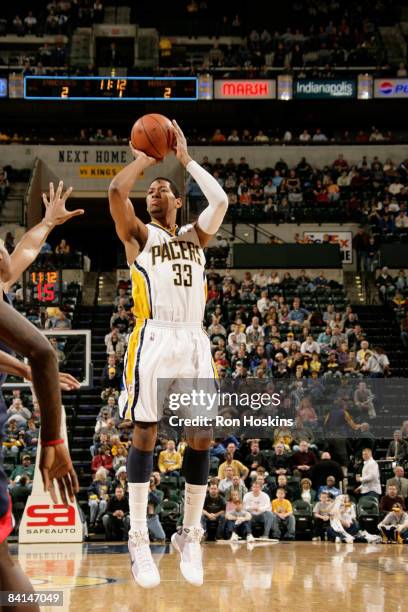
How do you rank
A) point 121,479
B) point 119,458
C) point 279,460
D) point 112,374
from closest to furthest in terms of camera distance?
1. point 121,479
2. point 119,458
3. point 279,460
4. point 112,374

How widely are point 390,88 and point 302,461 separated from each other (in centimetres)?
2081

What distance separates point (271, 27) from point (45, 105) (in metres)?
11.0

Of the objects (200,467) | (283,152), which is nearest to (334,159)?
(283,152)

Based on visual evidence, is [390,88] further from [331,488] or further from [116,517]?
[116,517]

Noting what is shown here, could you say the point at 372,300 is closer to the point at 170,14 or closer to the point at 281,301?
the point at 281,301

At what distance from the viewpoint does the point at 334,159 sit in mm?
34406

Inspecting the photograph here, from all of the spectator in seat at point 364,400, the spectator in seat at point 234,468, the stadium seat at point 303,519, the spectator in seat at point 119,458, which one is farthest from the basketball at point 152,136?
the spectator in seat at point 364,400

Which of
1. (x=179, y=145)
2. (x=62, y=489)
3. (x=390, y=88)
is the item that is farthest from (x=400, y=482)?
(x=390, y=88)

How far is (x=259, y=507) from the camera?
53.7 ft

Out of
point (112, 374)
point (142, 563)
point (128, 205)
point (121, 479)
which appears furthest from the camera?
point (112, 374)

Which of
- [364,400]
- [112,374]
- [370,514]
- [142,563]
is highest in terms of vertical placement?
[142,563]

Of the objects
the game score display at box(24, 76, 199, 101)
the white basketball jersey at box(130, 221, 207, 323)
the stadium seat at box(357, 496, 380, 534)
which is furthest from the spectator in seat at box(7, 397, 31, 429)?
the game score display at box(24, 76, 199, 101)

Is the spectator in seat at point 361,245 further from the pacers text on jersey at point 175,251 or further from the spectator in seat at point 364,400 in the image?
the pacers text on jersey at point 175,251

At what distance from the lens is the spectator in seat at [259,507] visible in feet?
53.6
